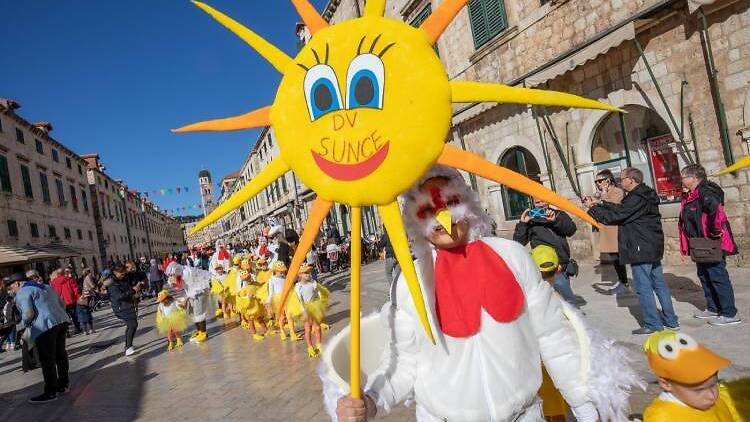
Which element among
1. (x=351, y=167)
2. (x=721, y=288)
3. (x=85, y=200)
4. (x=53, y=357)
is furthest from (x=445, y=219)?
(x=85, y=200)

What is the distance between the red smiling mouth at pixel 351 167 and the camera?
1558 mm

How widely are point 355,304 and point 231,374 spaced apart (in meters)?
4.95

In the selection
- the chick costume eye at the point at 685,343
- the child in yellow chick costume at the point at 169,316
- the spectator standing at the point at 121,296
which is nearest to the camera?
the chick costume eye at the point at 685,343

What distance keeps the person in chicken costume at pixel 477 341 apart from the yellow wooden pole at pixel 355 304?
0.09 m

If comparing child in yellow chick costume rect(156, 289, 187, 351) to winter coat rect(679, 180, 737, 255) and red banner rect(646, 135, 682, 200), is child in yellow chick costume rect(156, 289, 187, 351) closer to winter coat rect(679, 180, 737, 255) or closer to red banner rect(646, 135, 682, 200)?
winter coat rect(679, 180, 737, 255)

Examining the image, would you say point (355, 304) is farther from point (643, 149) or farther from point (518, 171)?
point (518, 171)

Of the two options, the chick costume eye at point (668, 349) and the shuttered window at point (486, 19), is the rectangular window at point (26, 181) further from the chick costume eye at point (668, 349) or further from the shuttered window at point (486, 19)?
the chick costume eye at point (668, 349)

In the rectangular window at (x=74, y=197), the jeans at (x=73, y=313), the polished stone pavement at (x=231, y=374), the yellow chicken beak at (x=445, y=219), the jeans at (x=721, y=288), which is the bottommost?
the polished stone pavement at (x=231, y=374)

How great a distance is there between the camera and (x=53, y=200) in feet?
82.8

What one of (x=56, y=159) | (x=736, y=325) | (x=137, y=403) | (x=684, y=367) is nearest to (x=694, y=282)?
(x=736, y=325)

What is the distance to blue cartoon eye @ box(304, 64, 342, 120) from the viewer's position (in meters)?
1.63

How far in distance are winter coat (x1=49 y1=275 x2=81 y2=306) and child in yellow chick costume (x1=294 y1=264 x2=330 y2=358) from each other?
23.1 feet

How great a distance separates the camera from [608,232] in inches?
258

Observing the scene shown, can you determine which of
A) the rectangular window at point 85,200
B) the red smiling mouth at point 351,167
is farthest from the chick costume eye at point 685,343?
the rectangular window at point 85,200
